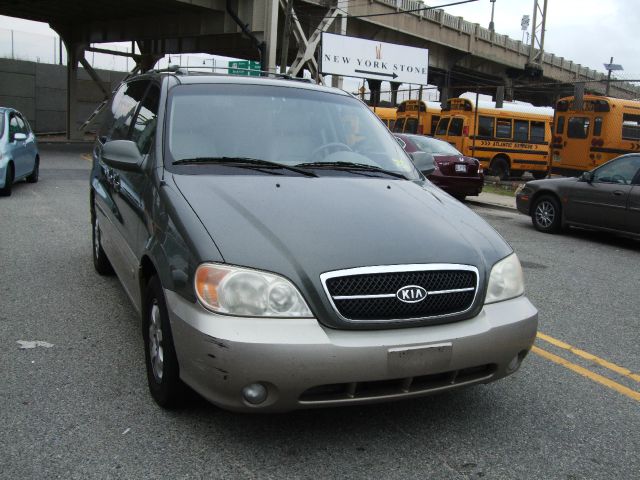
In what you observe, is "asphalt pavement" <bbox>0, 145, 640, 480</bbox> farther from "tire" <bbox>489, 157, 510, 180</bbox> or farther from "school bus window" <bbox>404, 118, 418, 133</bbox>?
"school bus window" <bbox>404, 118, 418, 133</bbox>

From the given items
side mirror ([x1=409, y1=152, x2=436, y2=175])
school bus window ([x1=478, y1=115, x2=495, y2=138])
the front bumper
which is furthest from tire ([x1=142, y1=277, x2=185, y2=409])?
school bus window ([x1=478, y1=115, x2=495, y2=138])

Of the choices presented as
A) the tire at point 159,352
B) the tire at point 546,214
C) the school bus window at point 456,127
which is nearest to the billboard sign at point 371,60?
the school bus window at point 456,127

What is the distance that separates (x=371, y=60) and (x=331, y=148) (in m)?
28.0

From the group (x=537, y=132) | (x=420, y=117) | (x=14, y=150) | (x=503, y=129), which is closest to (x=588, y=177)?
(x=14, y=150)

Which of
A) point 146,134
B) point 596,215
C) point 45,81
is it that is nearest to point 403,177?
point 146,134

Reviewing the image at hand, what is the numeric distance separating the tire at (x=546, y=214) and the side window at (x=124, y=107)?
7.74 metres

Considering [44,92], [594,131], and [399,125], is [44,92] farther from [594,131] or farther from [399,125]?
[594,131]

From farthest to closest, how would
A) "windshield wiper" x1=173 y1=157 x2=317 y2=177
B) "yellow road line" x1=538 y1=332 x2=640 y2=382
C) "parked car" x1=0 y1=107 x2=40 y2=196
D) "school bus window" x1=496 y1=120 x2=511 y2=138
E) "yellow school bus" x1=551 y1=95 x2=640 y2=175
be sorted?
"school bus window" x1=496 y1=120 x2=511 y2=138, "yellow school bus" x1=551 y1=95 x2=640 y2=175, "parked car" x1=0 y1=107 x2=40 y2=196, "yellow road line" x1=538 y1=332 x2=640 y2=382, "windshield wiper" x1=173 y1=157 x2=317 y2=177

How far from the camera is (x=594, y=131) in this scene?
18906 mm

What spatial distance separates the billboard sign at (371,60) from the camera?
96.3 feet

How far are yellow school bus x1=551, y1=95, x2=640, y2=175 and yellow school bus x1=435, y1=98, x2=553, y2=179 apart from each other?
2494mm

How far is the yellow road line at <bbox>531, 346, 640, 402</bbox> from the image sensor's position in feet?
Result: 13.0

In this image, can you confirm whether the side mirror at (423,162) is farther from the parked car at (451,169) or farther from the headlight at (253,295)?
the parked car at (451,169)

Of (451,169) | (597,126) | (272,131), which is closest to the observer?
(272,131)
